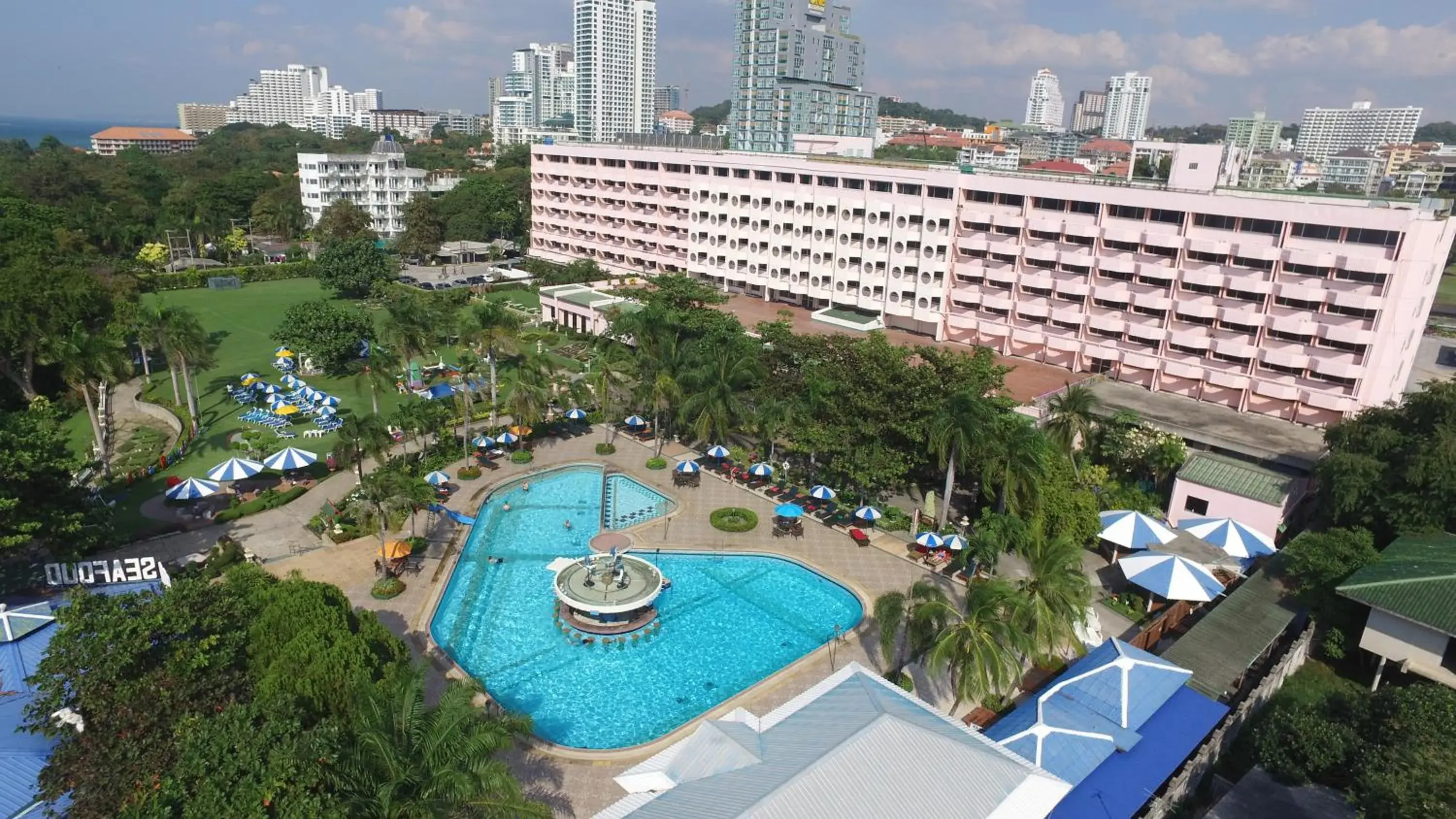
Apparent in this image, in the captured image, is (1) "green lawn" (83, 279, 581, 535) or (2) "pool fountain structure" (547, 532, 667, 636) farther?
(1) "green lawn" (83, 279, 581, 535)

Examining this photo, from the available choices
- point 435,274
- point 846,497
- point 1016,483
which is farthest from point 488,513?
point 435,274

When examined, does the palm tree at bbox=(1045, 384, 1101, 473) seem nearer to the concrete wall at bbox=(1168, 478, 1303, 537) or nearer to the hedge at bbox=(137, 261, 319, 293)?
the concrete wall at bbox=(1168, 478, 1303, 537)

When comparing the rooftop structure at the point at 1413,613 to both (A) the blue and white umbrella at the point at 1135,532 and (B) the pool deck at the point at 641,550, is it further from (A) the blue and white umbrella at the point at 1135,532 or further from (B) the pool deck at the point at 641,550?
(B) the pool deck at the point at 641,550

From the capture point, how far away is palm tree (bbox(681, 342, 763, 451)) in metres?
36.2

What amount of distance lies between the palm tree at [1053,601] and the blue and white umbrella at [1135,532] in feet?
31.4

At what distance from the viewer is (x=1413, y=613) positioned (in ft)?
74.3

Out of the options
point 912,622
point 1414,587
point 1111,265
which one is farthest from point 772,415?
point 1111,265

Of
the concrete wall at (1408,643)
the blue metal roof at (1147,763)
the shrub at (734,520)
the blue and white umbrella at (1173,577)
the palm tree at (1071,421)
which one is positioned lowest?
the shrub at (734,520)

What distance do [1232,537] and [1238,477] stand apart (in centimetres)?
462

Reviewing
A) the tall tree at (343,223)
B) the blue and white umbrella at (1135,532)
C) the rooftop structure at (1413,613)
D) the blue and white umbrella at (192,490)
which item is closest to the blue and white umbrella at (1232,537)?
the blue and white umbrella at (1135,532)

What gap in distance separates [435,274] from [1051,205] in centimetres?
5905

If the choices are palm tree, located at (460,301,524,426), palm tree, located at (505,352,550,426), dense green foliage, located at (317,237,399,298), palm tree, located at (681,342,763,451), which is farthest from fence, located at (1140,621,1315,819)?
dense green foliage, located at (317,237,399,298)

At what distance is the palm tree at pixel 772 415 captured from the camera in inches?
1382

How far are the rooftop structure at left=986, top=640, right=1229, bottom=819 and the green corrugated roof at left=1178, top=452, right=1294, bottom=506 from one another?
14.9 meters
